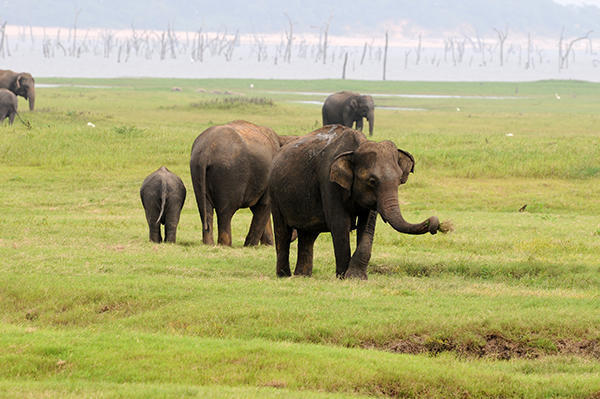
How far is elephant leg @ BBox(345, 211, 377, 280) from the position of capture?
14.5 m

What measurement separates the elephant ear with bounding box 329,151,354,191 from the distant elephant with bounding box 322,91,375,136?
32257 millimetres

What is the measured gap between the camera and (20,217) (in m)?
23.0

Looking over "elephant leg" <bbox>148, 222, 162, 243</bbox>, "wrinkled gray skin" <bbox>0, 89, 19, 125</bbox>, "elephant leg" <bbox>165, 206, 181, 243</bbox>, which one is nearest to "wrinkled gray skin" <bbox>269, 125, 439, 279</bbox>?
"elephant leg" <bbox>165, 206, 181, 243</bbox>

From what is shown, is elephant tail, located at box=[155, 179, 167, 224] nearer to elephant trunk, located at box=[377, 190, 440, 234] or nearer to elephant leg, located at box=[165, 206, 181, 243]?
elephant leg, located at box=[165, 206, 181, 243]

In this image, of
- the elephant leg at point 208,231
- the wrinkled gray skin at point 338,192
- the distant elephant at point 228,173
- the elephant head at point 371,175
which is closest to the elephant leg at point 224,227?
the distant elephant at point 228,173

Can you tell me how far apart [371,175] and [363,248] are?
49.8 inches

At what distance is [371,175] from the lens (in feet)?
45.4

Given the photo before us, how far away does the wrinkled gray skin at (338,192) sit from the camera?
13836 mm

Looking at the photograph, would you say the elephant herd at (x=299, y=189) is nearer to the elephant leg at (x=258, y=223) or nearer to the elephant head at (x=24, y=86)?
the elephant leg at (x=258, y=223)

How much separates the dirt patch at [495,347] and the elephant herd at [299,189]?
5.29 ft

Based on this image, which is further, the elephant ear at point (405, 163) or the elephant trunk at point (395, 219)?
the elephant ear at point (405, 163)

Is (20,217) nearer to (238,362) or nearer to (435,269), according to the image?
(435,269)

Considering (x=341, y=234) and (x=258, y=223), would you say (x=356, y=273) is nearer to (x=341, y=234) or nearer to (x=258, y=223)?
(x=341, y=234)

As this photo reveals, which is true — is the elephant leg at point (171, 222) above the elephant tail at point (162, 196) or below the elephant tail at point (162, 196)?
below
